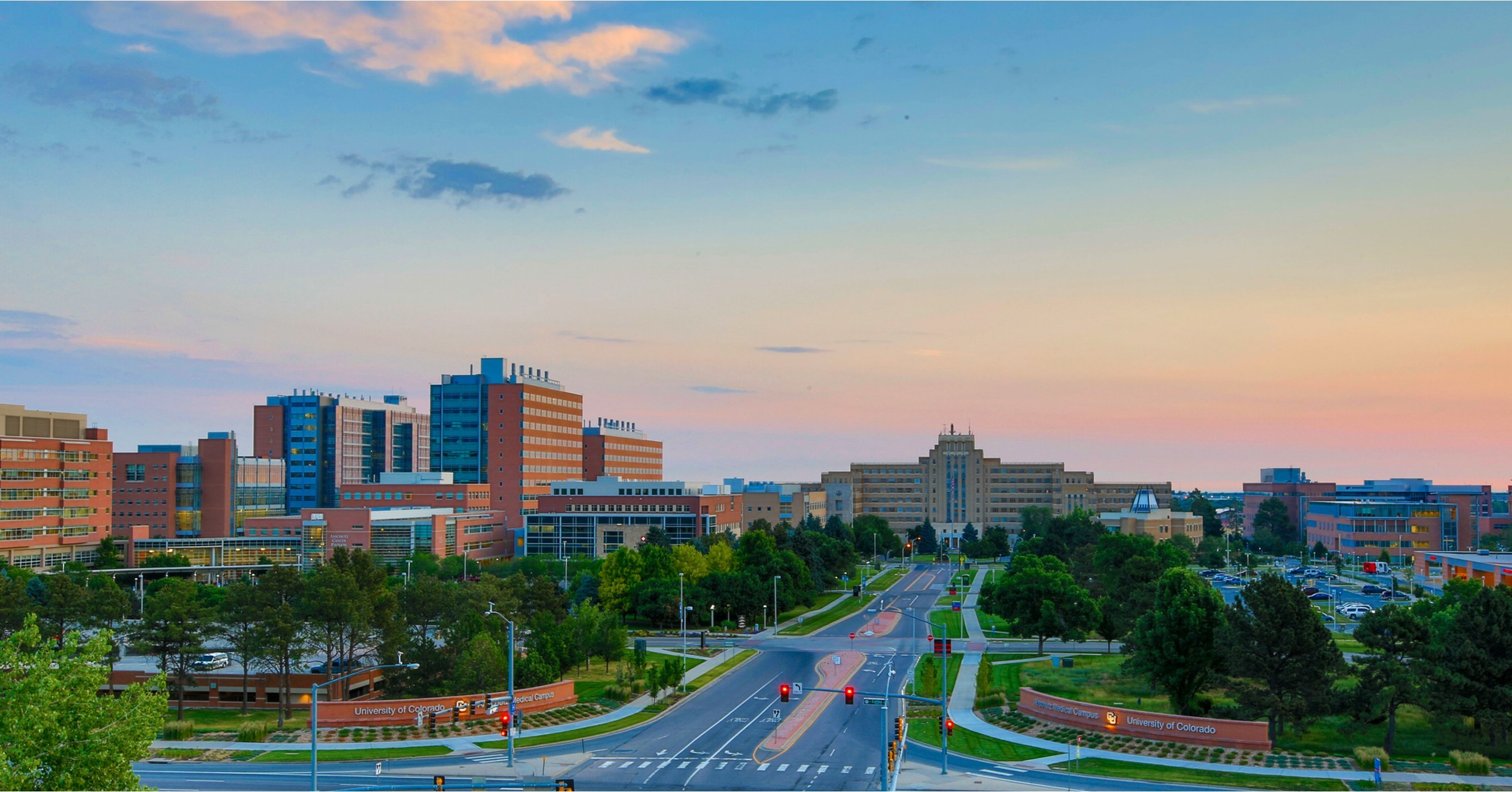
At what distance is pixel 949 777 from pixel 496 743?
79.6 ft

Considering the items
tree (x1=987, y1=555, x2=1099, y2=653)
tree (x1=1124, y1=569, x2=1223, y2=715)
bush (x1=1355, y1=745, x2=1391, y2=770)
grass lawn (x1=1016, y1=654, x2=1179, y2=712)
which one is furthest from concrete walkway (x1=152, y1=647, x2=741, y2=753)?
tree (x1=987, y1=555, x2=1099, y2=653)

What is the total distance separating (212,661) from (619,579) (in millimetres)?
44259

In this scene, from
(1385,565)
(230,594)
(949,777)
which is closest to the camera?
(949,777)

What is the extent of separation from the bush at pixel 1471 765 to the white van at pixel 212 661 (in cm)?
6826

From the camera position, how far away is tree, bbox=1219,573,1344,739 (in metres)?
56.9

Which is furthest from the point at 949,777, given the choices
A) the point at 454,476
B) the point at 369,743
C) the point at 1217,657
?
the point at 454,476

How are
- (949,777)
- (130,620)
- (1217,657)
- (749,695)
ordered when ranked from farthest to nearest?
(130,620), (749,695), (1217,657), (949,777)

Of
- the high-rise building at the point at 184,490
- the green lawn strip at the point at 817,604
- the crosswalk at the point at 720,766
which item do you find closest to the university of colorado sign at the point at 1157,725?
the crosswalk at the point at 720,766

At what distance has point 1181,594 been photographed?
215ft

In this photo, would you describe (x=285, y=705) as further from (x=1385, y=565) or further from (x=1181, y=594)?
(x=1385, y=565)

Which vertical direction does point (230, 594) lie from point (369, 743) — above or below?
above

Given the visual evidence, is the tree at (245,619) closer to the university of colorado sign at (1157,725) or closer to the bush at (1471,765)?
the university of colorado sign at (1157,725)

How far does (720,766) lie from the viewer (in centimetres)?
5362

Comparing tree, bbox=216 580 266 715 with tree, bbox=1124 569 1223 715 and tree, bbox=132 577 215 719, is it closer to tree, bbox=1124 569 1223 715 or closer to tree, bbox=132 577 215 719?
tree, bbox=132 577 215 719
